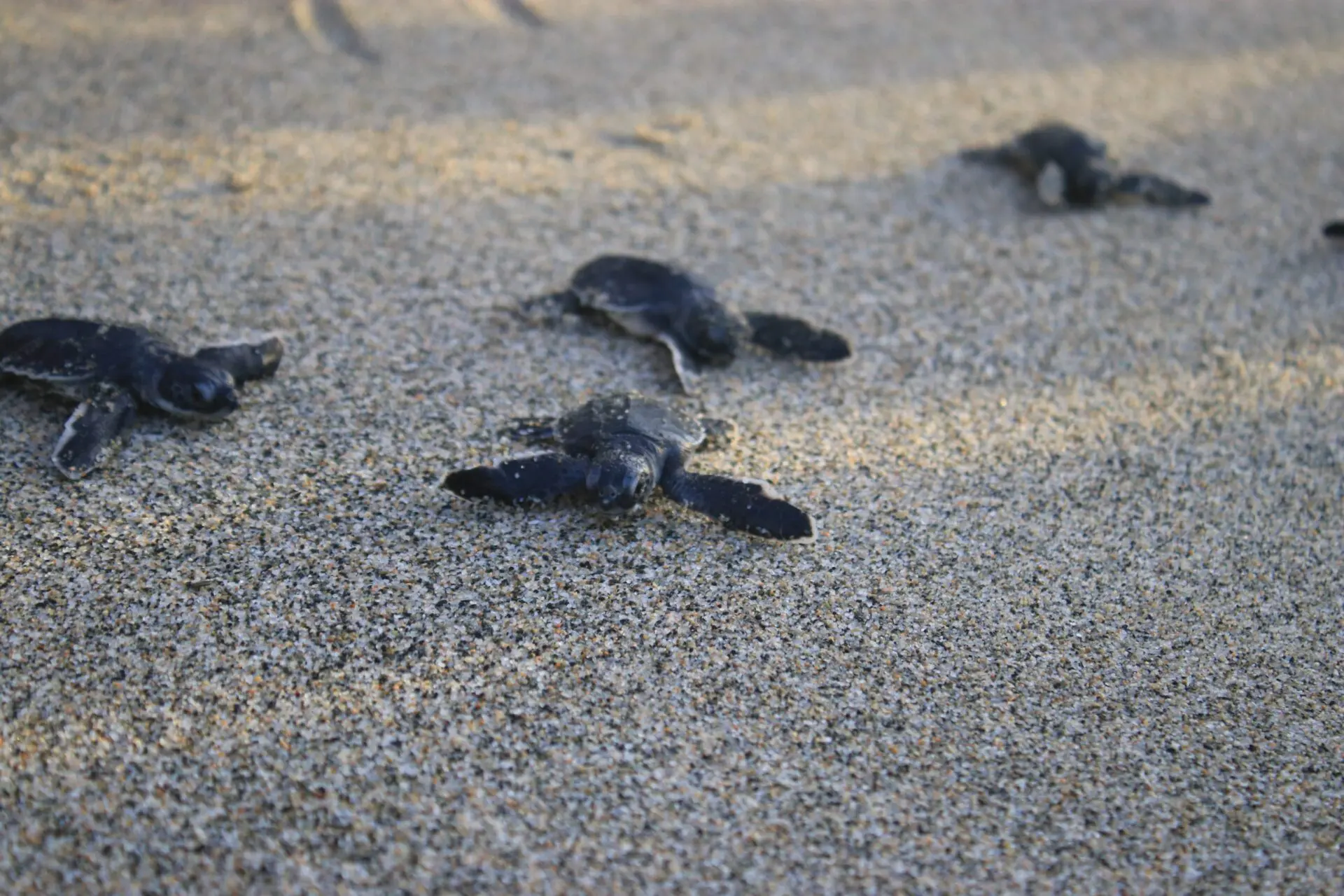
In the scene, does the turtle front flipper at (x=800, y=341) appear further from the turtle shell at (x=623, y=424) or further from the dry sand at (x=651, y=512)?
the turtle shell at (x=623, y=424)

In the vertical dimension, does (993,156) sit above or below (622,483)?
above

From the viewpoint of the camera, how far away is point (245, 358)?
6.48ft

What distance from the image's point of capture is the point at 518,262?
8.11 feet

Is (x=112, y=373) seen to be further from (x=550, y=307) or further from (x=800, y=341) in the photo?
(x=800, y=341)

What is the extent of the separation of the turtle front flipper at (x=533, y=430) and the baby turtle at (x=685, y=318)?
12.1 inches

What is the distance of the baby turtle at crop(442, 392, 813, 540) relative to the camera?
5.58 ft

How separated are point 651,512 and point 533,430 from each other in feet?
0.88

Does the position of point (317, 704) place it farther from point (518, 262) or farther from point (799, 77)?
point (799, 77)

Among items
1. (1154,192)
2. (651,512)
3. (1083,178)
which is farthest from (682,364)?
(1154,192)

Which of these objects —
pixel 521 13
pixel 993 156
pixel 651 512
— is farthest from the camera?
pixel 521 13

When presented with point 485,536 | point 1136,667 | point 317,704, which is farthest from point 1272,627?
point 317,704

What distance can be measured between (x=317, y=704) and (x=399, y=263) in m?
1.25

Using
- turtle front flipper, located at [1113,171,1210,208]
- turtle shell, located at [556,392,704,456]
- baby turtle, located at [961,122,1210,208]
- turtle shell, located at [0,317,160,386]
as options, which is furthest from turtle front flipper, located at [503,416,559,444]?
turtle front flipper, located at [1113,171,1210,208]

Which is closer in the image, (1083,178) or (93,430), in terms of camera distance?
(93,430)
